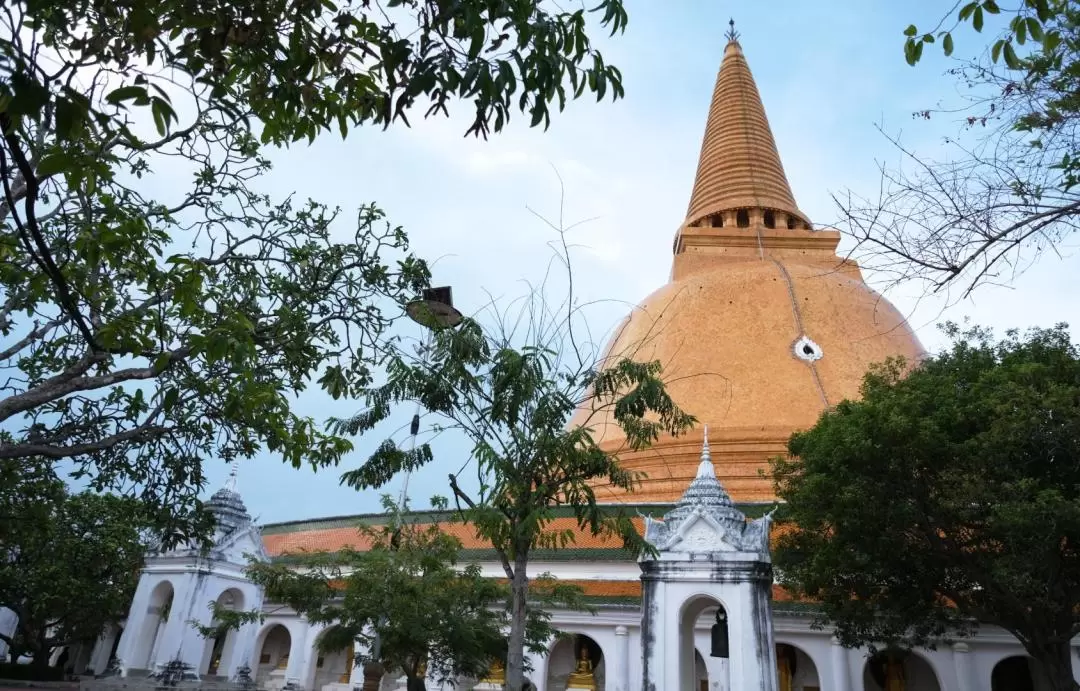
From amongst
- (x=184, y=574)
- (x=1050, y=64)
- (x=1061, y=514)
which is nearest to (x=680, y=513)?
(x=1061, y=514)

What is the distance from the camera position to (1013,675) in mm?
14375

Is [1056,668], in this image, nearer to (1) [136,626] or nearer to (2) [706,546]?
(2) [706,546]

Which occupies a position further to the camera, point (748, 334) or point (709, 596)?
point (748, 334)

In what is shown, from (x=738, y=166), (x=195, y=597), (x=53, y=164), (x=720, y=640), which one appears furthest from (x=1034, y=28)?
(x=738, y=166)

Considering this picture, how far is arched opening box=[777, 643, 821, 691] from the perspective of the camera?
47.1 feet

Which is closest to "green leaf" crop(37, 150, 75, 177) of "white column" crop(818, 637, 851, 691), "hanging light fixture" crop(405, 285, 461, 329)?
"hanging light fixture" crop(405, 285, 461, 329)

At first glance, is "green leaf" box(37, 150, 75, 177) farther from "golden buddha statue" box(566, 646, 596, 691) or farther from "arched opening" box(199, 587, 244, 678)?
"arched opening" box(199, 587, 244, 678)

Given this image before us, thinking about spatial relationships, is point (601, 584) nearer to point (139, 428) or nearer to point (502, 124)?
point (139, 428)

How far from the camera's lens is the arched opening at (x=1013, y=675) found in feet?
46.7

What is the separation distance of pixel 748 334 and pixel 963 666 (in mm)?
10094

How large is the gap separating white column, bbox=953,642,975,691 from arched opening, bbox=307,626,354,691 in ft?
39.1

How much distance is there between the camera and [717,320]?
72.5ft

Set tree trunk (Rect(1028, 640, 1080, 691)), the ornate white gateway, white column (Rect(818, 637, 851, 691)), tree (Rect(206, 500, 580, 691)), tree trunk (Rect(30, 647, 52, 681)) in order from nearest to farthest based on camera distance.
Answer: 1. the ornate white gateway
2. tree (Rect(206, 500, 580, 691))
3. tree trunk (Rect(1028, 640, 1080, 691))
4. white column (Rect(818, 637, 851, 691))
5. tree trunk (Rect(30, 647, 52, 681))

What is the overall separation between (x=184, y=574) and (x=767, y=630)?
1233cm
